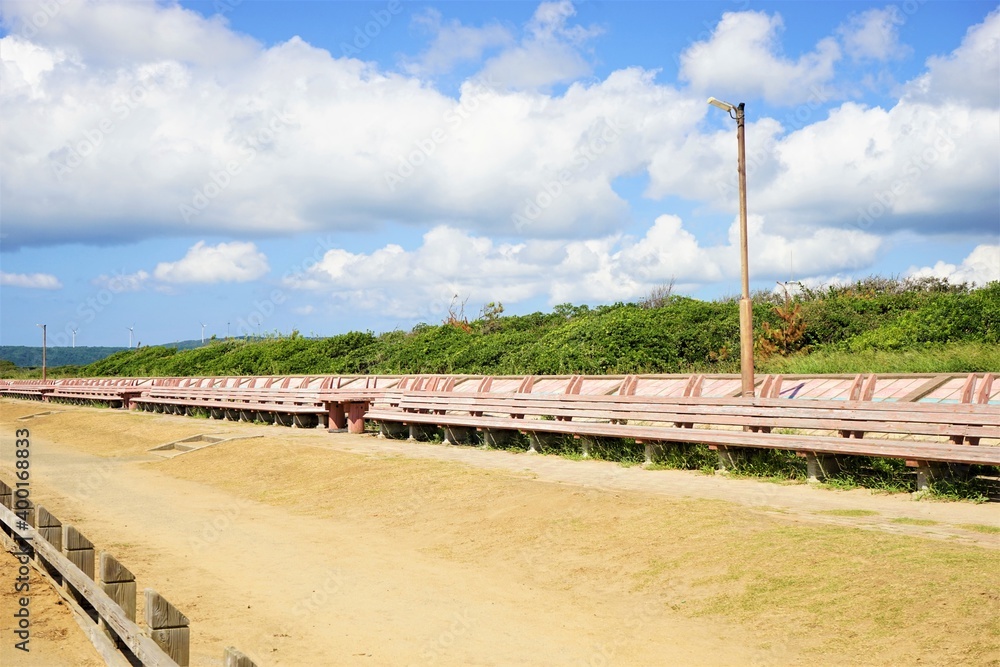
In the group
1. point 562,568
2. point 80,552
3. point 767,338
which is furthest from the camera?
point 767,338

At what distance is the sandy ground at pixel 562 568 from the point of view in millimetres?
5605

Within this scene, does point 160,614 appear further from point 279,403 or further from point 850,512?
point 279,403

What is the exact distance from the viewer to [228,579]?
7848mm

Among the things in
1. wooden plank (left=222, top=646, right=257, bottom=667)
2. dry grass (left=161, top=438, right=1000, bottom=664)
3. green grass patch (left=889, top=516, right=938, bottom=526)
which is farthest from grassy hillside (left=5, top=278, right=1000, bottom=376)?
wooden plank (left=222, top=646, right=257, bottom=667)

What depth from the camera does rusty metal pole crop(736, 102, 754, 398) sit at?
13.0m

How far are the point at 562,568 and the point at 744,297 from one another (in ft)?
23.1

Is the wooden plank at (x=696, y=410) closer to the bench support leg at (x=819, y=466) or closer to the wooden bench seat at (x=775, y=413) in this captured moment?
the wooden bench seat at (x=775, y=413)

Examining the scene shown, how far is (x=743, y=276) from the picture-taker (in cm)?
1373

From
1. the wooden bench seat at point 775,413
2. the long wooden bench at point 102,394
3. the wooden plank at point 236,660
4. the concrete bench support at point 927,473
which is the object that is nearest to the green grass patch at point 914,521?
the concrete bench support at point 927,473

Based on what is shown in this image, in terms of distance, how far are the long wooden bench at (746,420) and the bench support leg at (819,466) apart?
0.08 meters

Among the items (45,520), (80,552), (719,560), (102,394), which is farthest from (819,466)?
(102,394)

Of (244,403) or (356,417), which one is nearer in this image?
(356,417)

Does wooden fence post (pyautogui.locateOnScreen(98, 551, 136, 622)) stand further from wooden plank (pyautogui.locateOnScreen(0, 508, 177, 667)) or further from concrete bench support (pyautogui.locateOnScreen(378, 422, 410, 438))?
concrete bench support (pyautogui.locateOnScreen(378, 422, 410, 438))

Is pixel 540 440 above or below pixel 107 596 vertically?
→ above
